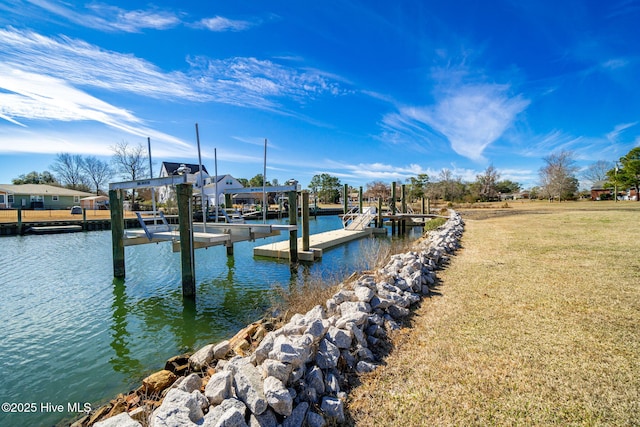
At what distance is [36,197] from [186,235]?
41395mm

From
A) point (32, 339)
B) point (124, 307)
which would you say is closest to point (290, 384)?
point (32, 339)

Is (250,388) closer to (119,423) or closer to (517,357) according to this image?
(119,423)

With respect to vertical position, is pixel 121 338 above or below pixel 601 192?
below

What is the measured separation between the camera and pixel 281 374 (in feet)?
7.73

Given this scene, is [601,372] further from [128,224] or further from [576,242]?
[128,224]

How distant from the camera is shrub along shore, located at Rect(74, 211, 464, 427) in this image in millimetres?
2131

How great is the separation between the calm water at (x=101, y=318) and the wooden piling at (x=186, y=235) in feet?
1.55

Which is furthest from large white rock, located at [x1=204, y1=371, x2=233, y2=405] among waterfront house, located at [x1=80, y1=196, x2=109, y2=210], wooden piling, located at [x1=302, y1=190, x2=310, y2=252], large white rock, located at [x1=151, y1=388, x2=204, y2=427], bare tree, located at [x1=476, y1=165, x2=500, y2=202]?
bare tree, located at [x1=476, y1=165, x2=500, y2=202]

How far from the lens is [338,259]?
39.8ft

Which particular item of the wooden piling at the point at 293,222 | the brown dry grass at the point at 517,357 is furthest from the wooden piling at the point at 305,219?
the brown dry grass at the point at 517,357

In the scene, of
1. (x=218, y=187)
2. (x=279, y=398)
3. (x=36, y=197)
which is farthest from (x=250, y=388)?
(x=36, y=197)

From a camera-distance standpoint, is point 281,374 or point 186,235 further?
point 186,235

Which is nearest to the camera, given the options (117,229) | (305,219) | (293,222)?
(117,229)

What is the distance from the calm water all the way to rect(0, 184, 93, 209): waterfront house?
3126 cm
